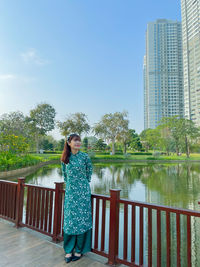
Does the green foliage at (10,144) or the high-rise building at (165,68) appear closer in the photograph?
the green foliage at (10,144)

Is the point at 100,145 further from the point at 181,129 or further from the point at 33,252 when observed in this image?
the point at 33,252

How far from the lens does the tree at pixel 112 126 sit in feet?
99.9

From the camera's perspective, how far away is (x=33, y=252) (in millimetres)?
2100

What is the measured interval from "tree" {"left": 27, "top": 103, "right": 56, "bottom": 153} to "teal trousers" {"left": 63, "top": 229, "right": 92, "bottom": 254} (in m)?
28.4

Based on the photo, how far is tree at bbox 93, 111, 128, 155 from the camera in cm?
3045

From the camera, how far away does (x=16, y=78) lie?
58.2 feet

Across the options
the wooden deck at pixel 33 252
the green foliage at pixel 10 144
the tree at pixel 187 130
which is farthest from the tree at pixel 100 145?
the wooden deck at pixel 33 252

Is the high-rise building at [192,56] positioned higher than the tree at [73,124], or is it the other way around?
the high-rise building at [192,56]

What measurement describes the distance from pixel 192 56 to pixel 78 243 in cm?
7370

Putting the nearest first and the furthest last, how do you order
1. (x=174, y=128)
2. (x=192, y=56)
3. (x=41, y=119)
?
(x=41, y=119) < (x=174, y=128) < (x=192, y=56)

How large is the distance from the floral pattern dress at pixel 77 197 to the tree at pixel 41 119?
28388mm

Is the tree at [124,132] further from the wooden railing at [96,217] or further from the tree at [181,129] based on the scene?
the wooden railing at [96,217]

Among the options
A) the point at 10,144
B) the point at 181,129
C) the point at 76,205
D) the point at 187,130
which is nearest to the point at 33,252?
the point at 76,205

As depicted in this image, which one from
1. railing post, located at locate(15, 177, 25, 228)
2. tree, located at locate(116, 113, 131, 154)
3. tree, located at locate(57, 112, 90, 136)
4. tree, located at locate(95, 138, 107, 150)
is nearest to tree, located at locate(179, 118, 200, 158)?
tree, located at locate(116, 113, 131, 154)
